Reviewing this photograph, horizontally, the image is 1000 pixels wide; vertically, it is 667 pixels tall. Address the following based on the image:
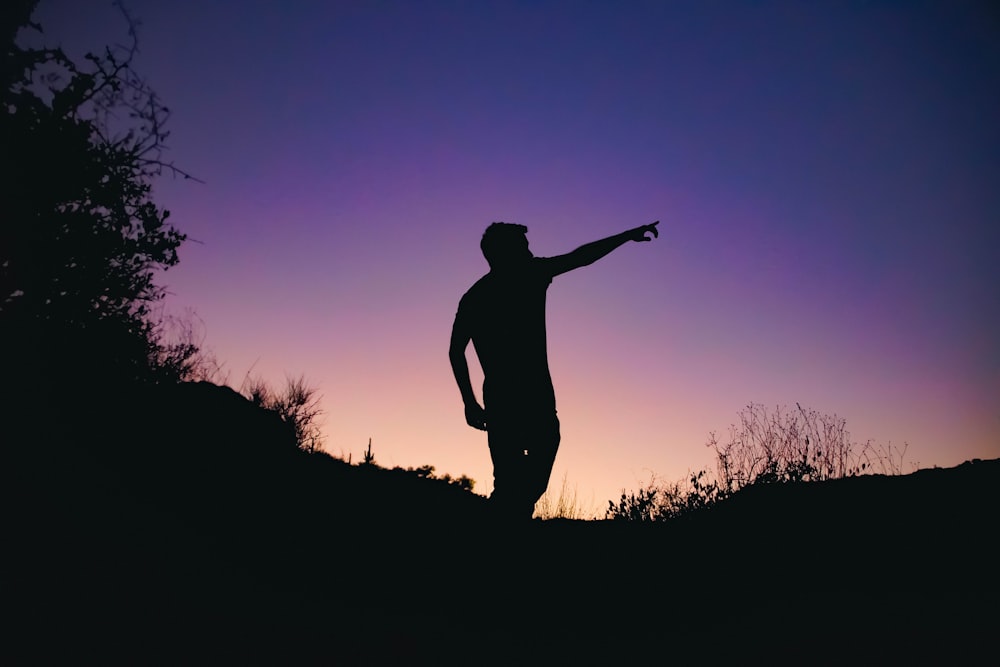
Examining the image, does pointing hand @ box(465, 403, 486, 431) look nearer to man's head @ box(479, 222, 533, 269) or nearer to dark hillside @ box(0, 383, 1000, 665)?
dark hillside @ box(0, 383, 1000, 665)

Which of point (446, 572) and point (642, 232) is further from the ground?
point (642, 232)

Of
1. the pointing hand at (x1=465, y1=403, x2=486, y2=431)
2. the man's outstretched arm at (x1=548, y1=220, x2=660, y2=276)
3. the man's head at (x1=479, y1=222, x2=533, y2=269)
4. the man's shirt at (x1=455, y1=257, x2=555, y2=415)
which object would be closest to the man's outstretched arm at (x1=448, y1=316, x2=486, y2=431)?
the pointing hand at (x1=465, y1=403, x2=486, y2=431)

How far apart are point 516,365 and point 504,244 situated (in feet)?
2.85

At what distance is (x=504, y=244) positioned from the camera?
3.84 m

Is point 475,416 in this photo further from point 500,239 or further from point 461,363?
point 500,239

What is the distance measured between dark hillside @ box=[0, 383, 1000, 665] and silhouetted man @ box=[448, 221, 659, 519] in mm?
411

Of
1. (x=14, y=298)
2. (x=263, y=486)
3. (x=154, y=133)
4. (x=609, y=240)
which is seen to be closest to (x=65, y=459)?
(x=263, y=486)

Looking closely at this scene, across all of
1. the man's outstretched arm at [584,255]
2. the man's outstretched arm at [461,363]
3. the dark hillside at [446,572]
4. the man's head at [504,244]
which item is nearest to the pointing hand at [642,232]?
the man's outstretched arm at [584,255]

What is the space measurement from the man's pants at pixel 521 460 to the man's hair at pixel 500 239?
1.11 meters

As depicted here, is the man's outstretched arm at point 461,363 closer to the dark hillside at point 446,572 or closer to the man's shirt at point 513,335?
the man's shirt at point 513,335

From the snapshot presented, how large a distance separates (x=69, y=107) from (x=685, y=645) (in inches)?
517

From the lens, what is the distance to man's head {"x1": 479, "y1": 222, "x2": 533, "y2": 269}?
12.5ft

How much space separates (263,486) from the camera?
203 inches

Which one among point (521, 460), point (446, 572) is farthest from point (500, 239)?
point (446, 572)
